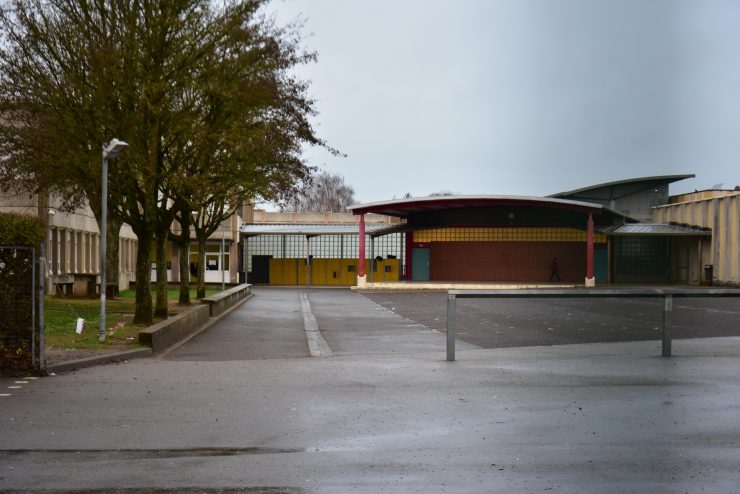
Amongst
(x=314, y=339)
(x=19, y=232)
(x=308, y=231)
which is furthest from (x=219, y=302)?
(x=308, y=231)

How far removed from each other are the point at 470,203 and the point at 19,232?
1929 inches

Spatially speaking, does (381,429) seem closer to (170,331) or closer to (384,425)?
(384,425)

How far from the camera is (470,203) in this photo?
197ft

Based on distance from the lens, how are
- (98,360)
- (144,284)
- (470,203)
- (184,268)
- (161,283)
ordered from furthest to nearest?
(470,203) < (184,268) < (161,283) < (144,284) < (98,360)

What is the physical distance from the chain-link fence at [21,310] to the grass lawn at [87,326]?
10.5 ft

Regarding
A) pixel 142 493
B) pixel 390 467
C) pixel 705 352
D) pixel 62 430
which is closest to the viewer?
pixel 142 493

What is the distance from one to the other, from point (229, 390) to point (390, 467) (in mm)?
4391

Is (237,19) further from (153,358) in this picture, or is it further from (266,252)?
(266,252)

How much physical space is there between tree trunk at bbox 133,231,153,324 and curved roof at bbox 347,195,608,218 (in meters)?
35.3

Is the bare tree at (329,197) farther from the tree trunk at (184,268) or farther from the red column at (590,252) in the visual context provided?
the tree trunk at (184,268)

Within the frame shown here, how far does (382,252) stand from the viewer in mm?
68062

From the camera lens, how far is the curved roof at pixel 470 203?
188ft

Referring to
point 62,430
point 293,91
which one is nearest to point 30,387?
point 62,430

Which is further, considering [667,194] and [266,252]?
[667,194]
